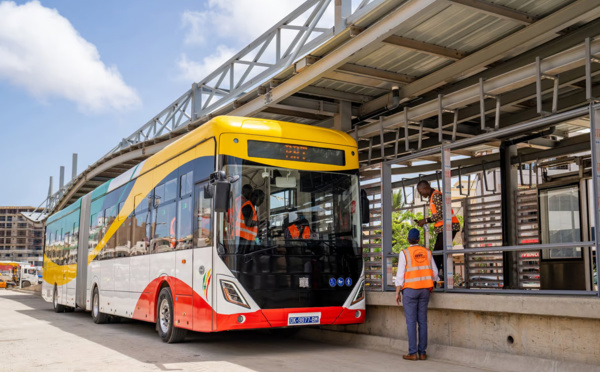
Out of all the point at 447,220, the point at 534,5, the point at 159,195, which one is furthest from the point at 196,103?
the point at 534,5

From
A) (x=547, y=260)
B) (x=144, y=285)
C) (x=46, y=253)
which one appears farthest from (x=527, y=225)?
(x=46, y=253)

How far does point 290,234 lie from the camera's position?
31.6 ft

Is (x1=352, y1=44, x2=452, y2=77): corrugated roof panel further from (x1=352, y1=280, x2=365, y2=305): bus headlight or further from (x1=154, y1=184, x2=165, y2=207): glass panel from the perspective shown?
(x1=154, y1=184, x2=165, y2=207): glass panel

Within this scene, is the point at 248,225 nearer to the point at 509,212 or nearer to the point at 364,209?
the point at 364,209

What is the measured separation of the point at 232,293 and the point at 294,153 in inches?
94.7

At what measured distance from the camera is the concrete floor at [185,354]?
8.41 m

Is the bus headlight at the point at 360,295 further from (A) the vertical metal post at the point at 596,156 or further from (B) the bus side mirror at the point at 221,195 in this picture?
(A) the vertical metal post at the point at 596,156

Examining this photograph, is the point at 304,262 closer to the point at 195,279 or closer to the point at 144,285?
the point at 195,279

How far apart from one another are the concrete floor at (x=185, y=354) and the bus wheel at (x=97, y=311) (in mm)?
1917

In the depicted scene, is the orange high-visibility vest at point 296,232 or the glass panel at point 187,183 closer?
the orange high-visibility vest at point 296,232

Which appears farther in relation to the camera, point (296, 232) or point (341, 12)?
point (341, 12)

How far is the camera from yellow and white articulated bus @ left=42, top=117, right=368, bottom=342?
9180 mm

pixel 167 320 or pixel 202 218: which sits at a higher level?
pixel 202 218

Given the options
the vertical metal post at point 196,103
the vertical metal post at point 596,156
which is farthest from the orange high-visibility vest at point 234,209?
the vertical metal post at point 196,103
